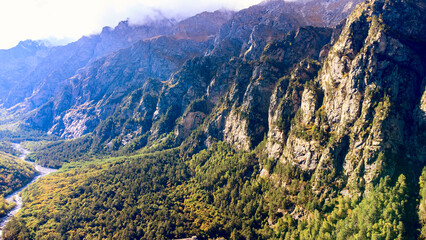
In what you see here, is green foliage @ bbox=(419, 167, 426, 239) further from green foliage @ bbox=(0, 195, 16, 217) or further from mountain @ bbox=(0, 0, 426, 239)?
green foliage @ bbox=(0, 195, 16, 217)

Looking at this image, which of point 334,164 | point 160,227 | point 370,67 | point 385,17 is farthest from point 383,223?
point 385,17

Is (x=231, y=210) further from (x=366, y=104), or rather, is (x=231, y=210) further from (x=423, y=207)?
(x=366, y=104)

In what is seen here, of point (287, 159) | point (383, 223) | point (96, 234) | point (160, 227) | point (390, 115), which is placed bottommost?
point (96, 234)

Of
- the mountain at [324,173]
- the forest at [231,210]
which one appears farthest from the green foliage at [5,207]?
the mountain at [324,173]

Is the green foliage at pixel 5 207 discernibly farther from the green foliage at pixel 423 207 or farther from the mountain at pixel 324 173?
the green foliage at pixel 423 207

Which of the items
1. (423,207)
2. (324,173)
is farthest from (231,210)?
(423,207)

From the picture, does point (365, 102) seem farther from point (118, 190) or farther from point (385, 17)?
point (118, 190)

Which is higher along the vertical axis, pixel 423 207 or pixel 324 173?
pixel 324 173

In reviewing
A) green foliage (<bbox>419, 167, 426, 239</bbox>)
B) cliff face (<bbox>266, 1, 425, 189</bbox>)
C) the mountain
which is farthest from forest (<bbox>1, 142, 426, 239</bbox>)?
cliff face (<bbox>266, 1, 425, 189</bbox>)

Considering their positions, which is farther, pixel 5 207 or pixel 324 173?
pixel 5 207

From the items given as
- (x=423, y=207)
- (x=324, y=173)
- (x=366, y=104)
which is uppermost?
(x=366, y=104)

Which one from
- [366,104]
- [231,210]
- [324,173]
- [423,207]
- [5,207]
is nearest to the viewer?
[423,207]
